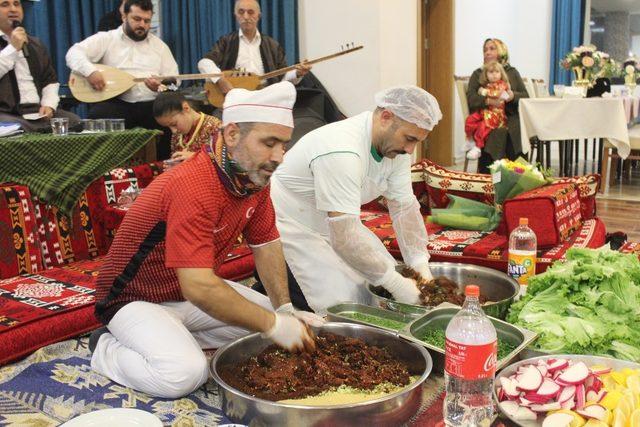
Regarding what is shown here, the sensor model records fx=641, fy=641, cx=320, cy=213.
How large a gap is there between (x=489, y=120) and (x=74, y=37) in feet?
12.6

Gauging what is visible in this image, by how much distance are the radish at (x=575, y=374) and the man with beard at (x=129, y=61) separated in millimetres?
3627

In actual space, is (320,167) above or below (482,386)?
above

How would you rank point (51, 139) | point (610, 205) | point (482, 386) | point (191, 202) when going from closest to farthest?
point (482, 386) → point (191, 202) → point (51, 139) → point (610, 205)

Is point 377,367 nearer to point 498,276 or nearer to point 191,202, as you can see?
point 191,202

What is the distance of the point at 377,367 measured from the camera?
1761mm

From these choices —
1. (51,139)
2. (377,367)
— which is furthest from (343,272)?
(51,139)

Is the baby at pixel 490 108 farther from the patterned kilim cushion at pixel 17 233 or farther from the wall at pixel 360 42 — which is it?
the patterned kilim cushion at pixel 17 233

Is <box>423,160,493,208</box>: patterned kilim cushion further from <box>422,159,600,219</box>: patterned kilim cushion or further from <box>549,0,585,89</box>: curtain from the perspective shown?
<box>549,0,585,89</box>: curtain

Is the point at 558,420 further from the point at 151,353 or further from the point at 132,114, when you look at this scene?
the point at 132,114

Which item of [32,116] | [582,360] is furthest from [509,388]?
[32,116]

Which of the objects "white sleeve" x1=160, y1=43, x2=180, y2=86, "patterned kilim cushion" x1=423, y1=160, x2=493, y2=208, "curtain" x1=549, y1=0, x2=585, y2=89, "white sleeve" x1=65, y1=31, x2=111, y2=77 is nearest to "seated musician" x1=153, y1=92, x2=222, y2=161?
"white sleeve" x1=65, y1=31, x2=111, y2=77

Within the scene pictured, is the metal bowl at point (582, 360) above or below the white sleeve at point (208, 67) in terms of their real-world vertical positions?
below

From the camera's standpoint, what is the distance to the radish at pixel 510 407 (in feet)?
4.79

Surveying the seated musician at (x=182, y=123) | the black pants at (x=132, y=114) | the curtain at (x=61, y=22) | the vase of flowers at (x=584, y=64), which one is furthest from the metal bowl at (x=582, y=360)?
the vase of flowers at (x=584, y=64)
